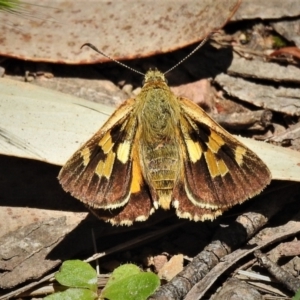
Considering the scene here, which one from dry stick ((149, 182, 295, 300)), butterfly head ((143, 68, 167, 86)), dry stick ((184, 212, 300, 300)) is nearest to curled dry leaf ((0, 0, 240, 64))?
butterfly head ((143, 68, 167, 86))

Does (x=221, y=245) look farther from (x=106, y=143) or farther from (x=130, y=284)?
(x=106, y=143)

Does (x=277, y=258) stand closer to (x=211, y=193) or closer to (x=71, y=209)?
(x=211, y=193)

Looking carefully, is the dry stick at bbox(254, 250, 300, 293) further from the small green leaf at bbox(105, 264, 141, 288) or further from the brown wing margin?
the brown wing margin

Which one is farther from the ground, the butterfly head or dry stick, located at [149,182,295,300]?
the butterfly head

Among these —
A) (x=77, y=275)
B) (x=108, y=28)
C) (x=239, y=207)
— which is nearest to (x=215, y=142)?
(x=239, y=207)

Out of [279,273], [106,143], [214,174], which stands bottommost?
[279,273]

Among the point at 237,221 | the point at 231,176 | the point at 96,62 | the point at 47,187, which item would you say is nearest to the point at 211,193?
the point at 231,176
